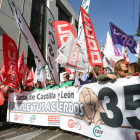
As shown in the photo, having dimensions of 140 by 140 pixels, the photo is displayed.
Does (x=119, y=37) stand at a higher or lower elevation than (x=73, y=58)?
higher

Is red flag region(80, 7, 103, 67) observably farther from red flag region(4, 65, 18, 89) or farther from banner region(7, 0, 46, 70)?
red flag region(4, 65, 18, 89)

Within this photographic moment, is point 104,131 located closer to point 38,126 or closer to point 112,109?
point 112,109

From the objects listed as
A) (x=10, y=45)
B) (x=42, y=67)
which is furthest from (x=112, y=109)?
(x=10, y=45)

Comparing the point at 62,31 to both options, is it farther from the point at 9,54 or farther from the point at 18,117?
the point at 18,117

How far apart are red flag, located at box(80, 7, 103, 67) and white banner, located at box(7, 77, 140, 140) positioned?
135cm

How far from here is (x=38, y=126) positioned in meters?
3.93

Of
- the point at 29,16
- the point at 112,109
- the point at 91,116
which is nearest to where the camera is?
the point at 112,109

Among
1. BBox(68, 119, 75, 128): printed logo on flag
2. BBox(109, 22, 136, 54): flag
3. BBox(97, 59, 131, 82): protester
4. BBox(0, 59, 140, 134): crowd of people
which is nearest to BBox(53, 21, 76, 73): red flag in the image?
BBox(0, 59, 140, 134): crowd of people

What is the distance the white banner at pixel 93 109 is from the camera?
6.49 feet

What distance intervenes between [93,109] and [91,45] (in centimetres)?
242

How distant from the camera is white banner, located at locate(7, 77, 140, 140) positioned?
1.98 metres

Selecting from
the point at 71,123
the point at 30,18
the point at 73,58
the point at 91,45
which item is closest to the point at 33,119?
the point at 71,123

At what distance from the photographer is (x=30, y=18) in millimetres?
13359

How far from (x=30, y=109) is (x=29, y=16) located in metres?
12.5
